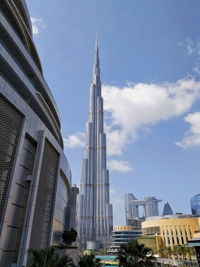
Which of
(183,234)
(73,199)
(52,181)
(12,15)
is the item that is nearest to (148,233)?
(183,234)

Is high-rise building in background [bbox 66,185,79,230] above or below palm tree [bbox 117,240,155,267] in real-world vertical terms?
above

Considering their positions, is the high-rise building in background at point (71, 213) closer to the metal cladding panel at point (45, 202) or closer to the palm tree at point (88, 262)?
the metal cladding panel at point (45, 202)

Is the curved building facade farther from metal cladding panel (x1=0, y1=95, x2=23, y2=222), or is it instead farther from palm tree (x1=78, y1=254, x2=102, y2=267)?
palm tree (x1=78, y1=254, x2=102, y2=267)

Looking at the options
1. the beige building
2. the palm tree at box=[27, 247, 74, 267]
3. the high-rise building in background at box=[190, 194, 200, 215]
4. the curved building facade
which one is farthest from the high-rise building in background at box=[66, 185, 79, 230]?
the high-rise building in background at box=[190, 194, 200, 215]

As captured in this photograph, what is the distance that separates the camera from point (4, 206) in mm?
15469

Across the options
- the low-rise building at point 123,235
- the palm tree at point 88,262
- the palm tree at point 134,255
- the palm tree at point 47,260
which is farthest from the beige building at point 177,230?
the palm tree at point 47,260

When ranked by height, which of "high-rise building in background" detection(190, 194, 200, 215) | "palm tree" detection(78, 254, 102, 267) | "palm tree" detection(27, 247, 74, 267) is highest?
"high-rise building in background" detection(190, 194, 200, 215)

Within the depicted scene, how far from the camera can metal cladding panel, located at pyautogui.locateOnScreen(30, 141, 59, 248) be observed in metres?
21.0

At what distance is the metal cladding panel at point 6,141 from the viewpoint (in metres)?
15.9

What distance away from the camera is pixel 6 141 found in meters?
16.7

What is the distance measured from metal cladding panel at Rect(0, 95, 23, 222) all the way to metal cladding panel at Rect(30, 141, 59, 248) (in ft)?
19.5

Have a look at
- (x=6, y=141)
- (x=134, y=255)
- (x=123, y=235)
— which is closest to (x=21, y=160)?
(x=6, y=141)

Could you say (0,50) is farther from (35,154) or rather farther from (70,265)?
(70,265)

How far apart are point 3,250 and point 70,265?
5983 millimetres
